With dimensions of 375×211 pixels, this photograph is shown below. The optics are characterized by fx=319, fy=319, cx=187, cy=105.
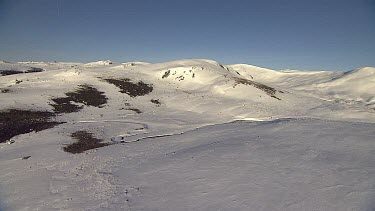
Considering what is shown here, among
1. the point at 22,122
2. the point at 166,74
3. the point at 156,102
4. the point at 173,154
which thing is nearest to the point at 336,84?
the point at 166,74

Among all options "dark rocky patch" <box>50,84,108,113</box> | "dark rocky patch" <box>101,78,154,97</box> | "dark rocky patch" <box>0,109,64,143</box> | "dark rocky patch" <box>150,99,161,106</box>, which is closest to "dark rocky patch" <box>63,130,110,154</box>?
"dark rocky patch" <box>0,109,64,143</box>

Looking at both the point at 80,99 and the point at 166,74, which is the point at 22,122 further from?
the point at 166,74

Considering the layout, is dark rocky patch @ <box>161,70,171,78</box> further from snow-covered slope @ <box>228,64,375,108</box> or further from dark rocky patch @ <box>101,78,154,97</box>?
snow-covered slope @ <box>228,64,375,108</box>

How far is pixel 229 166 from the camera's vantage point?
15.0 meters

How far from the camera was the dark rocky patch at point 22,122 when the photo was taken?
87.5 ft

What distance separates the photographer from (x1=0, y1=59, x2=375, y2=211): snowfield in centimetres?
1209

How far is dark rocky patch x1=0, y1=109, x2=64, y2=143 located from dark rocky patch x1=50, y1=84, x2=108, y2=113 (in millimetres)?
2483

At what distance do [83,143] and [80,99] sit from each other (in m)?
16.2

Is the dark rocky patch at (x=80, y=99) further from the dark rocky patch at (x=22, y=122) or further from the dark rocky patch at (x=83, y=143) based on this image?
the dark rocky patch at (x=83, y=143)

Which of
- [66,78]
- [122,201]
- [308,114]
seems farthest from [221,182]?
[66,78]

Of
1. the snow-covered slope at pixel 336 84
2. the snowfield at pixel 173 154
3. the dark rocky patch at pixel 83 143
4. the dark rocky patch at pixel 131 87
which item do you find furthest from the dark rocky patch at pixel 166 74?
the snow-covered slope at pixel 336 84

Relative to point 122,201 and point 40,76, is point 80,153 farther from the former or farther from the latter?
point 40,76

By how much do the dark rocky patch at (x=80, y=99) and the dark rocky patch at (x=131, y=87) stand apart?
13.4ft

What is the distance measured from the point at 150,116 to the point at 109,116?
443 centimetres
